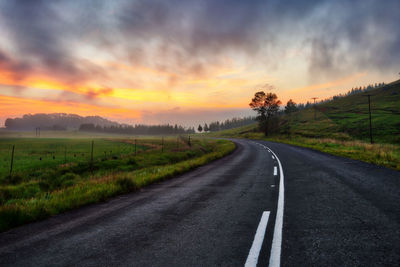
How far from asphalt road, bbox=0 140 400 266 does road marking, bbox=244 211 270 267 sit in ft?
0.04

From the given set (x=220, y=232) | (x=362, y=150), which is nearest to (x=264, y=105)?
Answer: (x=362, y=150)

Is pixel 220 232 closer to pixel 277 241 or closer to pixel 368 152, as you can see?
pixel 277 241

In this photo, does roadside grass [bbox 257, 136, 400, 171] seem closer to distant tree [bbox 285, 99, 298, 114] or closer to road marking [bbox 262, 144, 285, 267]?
road marking [bbox 262, 144, 285, 267]

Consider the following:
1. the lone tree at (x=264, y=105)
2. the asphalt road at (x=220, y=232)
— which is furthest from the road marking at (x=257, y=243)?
the lone tree at (x=264, y=105)

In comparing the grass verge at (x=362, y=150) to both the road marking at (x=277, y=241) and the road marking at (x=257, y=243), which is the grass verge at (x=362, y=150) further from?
the road marking at (x=257, y=243)

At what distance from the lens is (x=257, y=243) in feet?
10.3

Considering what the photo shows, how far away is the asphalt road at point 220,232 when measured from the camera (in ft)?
9.25

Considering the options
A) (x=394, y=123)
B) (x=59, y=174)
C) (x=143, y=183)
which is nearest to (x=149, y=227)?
(x=143, y=183)

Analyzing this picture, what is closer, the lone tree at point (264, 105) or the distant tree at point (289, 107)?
the lone tree at point (264, 105)

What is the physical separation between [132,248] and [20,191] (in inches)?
426

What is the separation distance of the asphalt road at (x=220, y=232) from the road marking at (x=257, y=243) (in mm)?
13

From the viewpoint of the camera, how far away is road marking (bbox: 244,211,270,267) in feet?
8.76

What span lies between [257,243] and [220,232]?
710 millimetres

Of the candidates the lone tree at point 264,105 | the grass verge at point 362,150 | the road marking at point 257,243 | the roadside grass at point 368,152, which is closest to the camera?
the road marking at point 257,243
